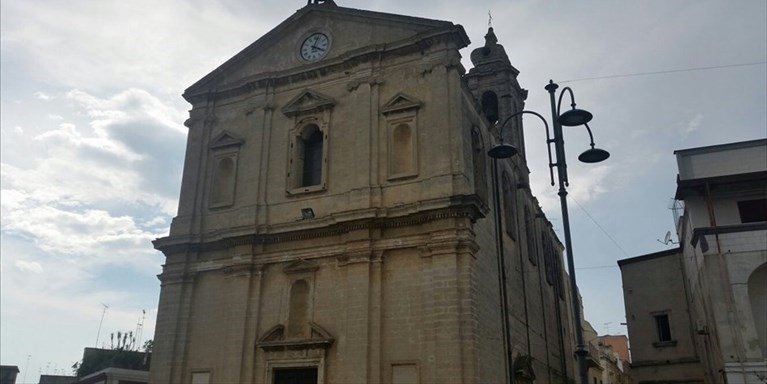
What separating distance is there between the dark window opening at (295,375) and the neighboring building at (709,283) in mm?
11969

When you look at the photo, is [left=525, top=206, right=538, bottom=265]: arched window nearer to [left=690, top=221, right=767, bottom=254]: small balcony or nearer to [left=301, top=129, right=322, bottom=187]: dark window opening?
[left=690, top=221, right=767, bottom=254]: small balcony

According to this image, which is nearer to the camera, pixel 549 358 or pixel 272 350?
pixel 272 350

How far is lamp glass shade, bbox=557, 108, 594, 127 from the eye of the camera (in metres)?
10.4

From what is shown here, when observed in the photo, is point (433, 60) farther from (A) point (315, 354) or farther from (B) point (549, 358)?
(B) point (549, 358)

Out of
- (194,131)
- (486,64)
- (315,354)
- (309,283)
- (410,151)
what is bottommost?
(315,354)

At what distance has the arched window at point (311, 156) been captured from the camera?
20.8m

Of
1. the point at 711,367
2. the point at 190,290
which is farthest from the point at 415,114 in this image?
the point at 711,367

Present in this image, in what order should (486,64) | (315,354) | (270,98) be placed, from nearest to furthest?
(315,354) → (270,98) → (486,64)

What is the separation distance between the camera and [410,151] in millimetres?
18969

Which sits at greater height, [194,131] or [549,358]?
[194,131]

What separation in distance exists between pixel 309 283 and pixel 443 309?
4438mm

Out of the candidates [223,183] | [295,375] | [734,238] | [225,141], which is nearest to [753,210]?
[734,238]

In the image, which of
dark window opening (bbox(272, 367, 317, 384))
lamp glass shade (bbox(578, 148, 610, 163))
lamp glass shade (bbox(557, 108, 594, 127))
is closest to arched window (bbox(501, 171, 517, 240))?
dark window opening (bbox(272, 367, 317, 384))

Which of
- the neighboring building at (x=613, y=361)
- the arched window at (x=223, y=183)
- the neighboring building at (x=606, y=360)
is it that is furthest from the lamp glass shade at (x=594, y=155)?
the neighboring building at (x=613, y=361)
